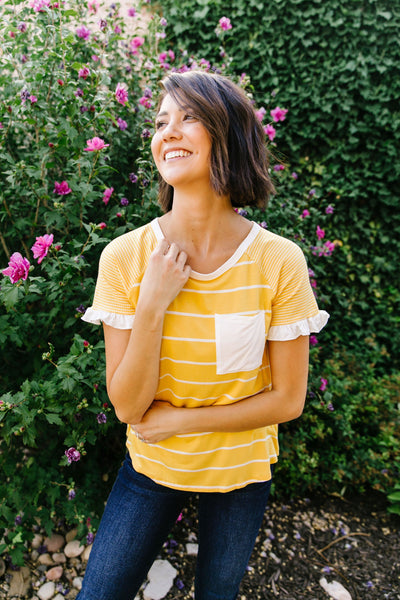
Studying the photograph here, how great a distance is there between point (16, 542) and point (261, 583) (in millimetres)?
1288

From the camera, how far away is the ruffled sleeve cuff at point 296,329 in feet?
4.21

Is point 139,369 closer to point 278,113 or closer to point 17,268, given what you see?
point 17,268

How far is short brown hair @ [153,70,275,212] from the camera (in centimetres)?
122

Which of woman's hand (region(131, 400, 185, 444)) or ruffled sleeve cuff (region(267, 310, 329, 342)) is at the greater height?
ruffled sleeve cuff (region(267, 310, 329, 342))

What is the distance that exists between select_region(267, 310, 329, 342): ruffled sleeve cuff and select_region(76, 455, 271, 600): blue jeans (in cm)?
51

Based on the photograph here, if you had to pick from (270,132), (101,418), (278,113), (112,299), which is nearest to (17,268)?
(112,299)

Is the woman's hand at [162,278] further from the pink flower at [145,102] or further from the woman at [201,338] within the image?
the pink flower at [145,102]

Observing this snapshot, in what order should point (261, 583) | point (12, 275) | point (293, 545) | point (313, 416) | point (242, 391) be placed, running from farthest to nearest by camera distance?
1. point (313, 416)
2. point (293, 545)
3. point (261, 583)
4. point (12, 275)
5. point (242, 391)

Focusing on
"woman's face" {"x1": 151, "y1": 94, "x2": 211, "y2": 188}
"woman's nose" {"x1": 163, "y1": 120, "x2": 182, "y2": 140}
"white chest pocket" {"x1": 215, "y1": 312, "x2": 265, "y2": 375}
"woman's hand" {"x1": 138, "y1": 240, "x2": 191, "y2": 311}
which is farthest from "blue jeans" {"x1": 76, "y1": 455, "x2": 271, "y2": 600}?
"woman's nose" {"x1": 163, "y1": 120, "x2": 182, "y2": 140}

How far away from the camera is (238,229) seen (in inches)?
53.3

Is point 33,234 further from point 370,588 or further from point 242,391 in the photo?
point 370,588

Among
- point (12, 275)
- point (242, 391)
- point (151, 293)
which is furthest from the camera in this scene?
point (12, 275)

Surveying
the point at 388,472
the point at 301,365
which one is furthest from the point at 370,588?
the point at 301,365

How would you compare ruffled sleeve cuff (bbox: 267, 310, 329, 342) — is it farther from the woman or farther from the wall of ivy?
the wall of ivy
